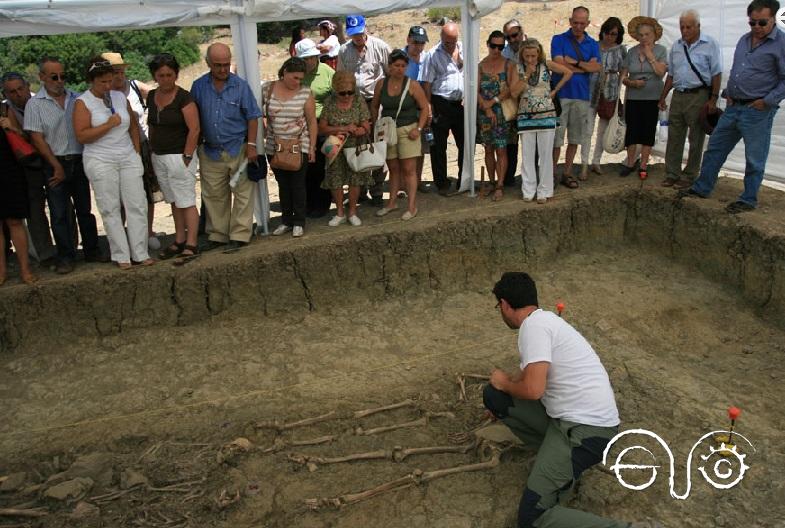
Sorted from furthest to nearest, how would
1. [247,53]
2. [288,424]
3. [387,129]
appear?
[387,129], [247,53], [288,424]

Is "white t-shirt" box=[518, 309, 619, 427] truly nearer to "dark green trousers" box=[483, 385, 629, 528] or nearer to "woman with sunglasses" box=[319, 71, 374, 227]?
"dark green trousers" box=[483, 385, 629, 528]

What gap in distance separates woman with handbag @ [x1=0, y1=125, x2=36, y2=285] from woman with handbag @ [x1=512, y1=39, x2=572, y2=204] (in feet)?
17.2

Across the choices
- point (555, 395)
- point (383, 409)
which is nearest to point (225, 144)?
point (383, 409)

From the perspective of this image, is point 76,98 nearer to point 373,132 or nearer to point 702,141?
point 373,132

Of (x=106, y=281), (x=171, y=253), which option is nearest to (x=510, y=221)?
(x=171, y=253)

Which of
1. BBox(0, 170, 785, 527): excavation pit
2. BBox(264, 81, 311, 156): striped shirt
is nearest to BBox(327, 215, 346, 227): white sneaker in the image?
BBox(0, 170, 785, 527): excavation pit

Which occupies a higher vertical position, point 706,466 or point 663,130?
point 663,130

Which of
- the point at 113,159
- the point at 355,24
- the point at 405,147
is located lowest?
the point at 405,147

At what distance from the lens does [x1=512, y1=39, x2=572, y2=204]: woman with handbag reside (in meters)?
8.33

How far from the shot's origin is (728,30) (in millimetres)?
9164

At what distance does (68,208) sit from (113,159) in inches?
35.1

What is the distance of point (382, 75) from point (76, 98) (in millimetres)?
3515

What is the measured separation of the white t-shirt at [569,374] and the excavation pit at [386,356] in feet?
2.19

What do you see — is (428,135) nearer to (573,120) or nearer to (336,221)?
(336,221)
